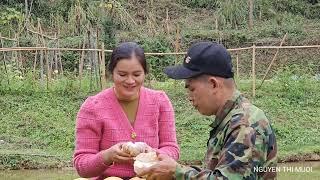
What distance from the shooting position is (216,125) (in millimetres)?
2492

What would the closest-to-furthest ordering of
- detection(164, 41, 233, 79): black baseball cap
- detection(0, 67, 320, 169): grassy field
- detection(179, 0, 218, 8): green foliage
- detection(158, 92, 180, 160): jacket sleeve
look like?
detection(164, 41, 233, 79): black baseball cap
detection(158, 92, 180, 160): jacket sleeve
detection(0, 67, 320, 169): grassy field
detection(179, 0, 218, 8): green foliage

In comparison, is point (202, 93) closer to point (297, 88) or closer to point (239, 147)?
point (239, 147)

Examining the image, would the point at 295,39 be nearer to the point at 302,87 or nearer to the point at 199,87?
the point at 302,87

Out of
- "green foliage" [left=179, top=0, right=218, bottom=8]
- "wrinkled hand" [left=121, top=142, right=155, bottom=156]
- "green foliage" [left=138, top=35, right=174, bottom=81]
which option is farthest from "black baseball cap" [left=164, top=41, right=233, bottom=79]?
"green foliage" [left=179, top=0, right=218, bottom=8]

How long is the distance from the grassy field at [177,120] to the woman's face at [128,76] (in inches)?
233

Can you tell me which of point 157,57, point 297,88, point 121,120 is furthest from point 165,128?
point 157,57

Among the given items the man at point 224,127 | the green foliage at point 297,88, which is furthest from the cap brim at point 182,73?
the green foliage at point 297,88

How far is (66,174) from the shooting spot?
8.59 meters

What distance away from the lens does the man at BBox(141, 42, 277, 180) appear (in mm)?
2295

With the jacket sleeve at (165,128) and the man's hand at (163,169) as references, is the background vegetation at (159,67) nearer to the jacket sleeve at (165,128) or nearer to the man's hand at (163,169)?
the jacket sleeve at (165,128)

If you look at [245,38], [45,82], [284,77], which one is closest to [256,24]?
[245,38]

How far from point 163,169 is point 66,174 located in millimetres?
6265

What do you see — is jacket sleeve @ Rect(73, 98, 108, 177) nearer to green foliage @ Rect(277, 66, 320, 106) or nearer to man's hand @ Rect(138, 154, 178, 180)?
man's hand @ Rect(138, 154, 178, 180)

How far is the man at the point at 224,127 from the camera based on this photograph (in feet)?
7.53
